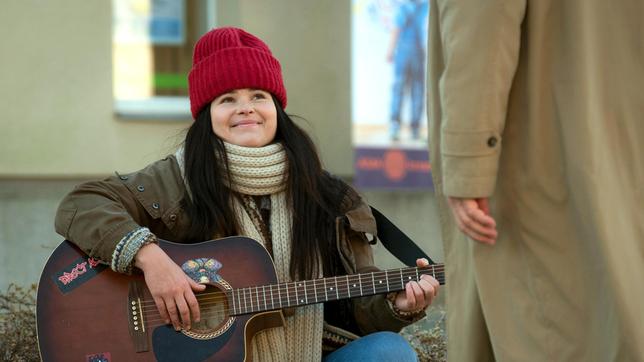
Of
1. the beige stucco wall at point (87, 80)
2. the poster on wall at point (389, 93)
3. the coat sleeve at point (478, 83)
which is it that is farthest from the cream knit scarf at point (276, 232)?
the poster on wall at point (389, 93)

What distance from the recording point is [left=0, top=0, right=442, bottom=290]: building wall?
6.14 meters

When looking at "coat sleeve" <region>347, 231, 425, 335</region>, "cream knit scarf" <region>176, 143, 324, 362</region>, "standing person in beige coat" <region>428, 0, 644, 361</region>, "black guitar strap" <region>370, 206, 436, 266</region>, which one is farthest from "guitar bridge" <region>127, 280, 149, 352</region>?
"standing person in beige coat" <region>428, 0, 644, 361</region>

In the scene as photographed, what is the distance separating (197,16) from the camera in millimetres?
6875

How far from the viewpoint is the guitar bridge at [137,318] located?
3195 mm

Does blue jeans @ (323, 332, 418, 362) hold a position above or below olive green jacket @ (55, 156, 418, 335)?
below

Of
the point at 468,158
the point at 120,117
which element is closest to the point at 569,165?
the point at 468,158

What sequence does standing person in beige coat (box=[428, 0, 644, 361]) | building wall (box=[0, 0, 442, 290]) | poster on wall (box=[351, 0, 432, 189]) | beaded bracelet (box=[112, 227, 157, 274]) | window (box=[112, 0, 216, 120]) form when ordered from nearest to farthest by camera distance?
→ standing person in beige coat (box=[428, 0, 644, 361])
beaded bracelet (box=[112, 227, 157, 274])
building wall (box=[0, 0, 442, 290])
window (box=[112, 0, 216, 120])
poster on wall (box=[351, 0, 432, 189])

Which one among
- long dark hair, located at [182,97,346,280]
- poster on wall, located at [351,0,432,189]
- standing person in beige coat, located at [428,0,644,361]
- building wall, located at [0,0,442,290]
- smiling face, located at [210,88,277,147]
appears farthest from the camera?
poster on wall, located at [351,0,432,189]

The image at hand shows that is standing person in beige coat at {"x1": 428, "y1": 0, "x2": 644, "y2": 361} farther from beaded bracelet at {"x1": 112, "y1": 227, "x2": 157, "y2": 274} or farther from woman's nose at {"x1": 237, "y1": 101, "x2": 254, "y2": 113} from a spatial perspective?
woman's nose at {"x1": 237, "y1": 101, "x2": 254, "y2": 113}

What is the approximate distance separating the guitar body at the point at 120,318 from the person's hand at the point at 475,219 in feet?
3.86

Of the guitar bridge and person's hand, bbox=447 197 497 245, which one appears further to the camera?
the guitar bridge

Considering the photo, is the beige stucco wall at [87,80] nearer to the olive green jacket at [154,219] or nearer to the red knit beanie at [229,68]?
the red knit beanie at [229,68]

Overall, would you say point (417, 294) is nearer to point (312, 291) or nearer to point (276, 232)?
point (312, 291)

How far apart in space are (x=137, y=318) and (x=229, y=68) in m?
0.90
